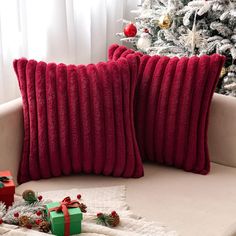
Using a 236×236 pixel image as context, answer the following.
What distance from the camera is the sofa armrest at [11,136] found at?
188 cm

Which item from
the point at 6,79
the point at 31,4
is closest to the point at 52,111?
the point at 6,79

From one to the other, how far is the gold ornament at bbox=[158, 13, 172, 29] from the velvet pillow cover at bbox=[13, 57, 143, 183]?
0.47m

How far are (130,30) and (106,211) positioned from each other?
1.01 m

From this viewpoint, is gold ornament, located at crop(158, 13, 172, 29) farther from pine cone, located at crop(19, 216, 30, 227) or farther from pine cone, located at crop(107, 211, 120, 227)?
pine cone, located at crop(19, 216, 30, 227)

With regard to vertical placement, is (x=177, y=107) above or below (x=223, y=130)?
above

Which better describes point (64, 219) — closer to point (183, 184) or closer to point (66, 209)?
point (66, 209)

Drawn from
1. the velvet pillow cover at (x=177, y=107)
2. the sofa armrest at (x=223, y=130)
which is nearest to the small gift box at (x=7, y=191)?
the velvet pillow cover at (x=177, y=107)

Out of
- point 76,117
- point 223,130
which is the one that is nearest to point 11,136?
point 76,117

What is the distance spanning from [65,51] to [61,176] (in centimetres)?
69

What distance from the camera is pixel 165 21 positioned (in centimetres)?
232

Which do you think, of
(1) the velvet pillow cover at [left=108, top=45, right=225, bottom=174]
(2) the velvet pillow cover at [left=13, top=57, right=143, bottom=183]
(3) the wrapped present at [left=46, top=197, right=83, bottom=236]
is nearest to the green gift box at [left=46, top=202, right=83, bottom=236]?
(3) the wrapped present at [left=46, top=197, right=83, bottom=236]

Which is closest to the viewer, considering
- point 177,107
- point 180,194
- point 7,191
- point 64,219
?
point 64,219

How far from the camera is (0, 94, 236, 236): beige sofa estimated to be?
66.0 inches

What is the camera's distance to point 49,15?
2322 millimetres
